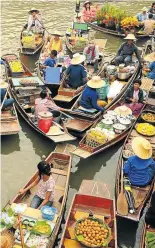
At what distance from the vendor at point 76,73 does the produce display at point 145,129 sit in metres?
2.82

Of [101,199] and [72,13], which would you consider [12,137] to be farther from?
[72,13]

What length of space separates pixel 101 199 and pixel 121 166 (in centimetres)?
138

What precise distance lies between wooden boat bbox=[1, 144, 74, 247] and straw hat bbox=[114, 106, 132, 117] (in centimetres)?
189

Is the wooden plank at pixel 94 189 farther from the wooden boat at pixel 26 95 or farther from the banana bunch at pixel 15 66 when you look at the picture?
the banana bunch at pixel 15 66

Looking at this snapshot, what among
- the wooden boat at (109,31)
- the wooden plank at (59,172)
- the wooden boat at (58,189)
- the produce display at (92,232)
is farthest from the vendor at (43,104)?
the wooden boat at (109,31)

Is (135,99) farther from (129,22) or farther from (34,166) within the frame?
(129,22)

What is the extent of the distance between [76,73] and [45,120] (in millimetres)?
2595

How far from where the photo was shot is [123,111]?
1020 centimetres

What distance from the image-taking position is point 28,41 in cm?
1456

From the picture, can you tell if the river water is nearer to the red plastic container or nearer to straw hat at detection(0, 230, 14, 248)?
the red plastic container

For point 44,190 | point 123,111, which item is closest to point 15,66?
point 123,111

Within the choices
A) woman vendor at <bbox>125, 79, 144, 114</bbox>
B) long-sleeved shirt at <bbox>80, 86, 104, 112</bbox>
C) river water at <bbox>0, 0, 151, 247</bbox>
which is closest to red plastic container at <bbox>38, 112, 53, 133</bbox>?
river water at <bbox>0, 0, 151, 247</bbox>

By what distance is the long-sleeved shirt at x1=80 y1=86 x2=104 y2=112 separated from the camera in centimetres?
991

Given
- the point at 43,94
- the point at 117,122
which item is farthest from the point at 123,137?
the point at 43,94
